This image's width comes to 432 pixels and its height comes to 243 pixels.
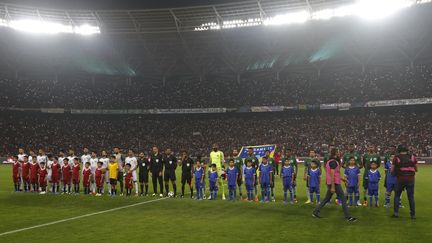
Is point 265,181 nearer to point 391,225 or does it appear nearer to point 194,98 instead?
point 391,225

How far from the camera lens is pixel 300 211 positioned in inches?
555

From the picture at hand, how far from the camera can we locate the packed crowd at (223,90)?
168 ft

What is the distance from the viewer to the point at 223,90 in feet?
196

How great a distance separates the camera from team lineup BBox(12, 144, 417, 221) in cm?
1285

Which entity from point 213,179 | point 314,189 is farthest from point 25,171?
point 314,189

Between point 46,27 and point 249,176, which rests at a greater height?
point 46,27

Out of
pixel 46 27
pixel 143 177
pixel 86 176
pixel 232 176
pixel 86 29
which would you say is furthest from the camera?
pixel 86 29

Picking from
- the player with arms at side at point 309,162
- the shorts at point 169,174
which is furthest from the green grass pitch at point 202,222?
→ the shorts at point 169,174

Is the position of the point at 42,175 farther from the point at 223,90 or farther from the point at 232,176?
the point at 223,90

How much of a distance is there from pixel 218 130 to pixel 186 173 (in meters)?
38.1

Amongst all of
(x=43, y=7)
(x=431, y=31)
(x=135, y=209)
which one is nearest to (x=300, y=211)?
(x=135, y=209)

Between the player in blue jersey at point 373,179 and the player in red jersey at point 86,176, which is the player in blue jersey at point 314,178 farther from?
the player in red jersey at point 86,176

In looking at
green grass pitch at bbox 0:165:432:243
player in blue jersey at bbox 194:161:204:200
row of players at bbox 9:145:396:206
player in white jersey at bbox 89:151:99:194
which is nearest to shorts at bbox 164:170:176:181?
row of players at bbox 9:145:396:206

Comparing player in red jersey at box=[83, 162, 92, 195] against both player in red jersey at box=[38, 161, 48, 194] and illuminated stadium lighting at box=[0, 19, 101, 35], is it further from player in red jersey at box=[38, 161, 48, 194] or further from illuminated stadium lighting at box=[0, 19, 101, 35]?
illuminated stadium lighting at box=[0, 19, 101, 35]
